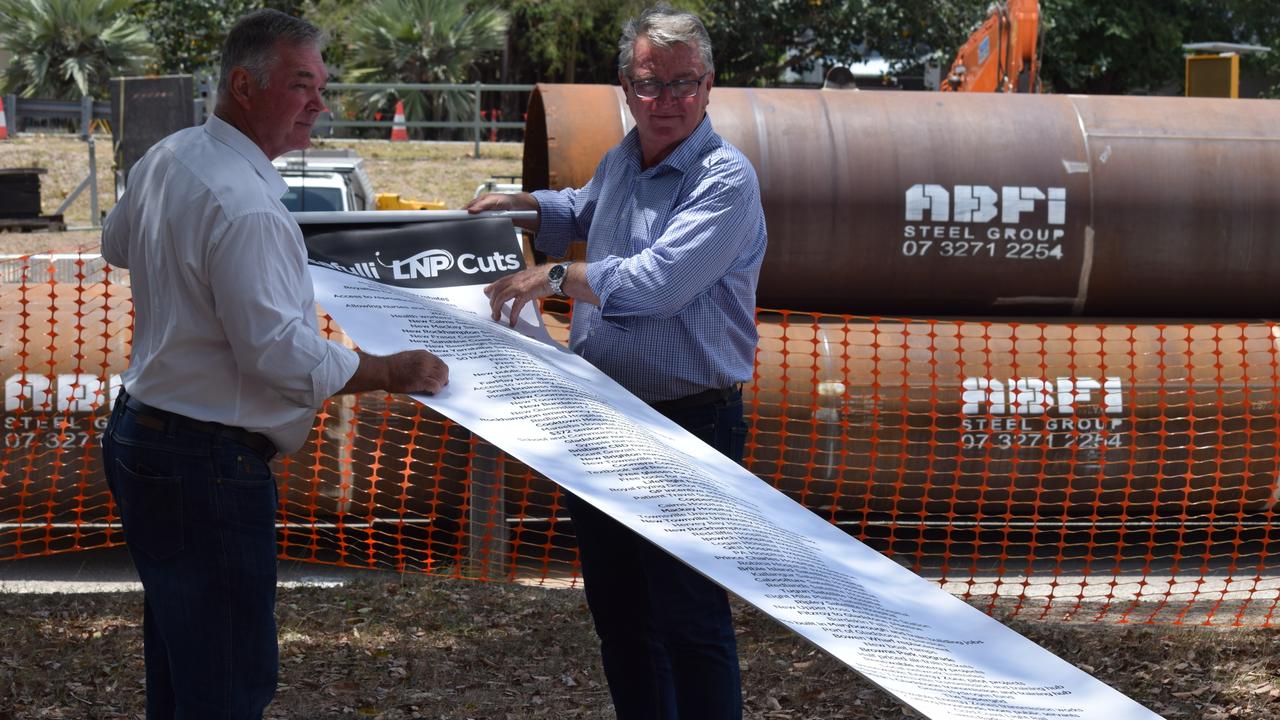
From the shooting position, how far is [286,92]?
2721 millimetres

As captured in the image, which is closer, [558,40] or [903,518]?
[903,518]

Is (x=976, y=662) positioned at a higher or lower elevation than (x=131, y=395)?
lower

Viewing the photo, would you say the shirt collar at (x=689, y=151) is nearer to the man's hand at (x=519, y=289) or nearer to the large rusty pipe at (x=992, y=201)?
the man's hand at (x=519, y=289)

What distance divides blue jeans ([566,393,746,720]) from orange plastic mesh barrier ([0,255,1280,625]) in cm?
288

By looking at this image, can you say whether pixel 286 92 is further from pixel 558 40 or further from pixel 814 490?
pixel 558 40

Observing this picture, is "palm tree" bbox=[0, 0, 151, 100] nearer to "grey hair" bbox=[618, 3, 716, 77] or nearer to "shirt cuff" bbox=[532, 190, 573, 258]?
"shirt cuff" bbox=[532, 190, 573, 258]

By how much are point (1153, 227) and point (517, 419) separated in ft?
16.6

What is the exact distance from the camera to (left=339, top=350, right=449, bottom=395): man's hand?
2793mm

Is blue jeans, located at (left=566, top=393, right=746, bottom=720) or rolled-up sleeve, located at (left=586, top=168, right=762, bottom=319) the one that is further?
blue jeans, located at (left=566, top=393, right=746, bottom=720)

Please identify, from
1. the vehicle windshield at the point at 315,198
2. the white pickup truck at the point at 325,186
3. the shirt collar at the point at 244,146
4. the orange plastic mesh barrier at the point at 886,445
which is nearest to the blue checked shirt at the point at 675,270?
the shirt collar at the point at 244,146

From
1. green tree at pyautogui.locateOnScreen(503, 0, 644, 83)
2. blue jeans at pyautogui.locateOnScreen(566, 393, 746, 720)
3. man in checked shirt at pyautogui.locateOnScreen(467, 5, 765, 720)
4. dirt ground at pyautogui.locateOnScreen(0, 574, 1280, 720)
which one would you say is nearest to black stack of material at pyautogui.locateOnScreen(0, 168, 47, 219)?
green tree at pyautogui.locateOnScreen(503, 0, 644, 83)

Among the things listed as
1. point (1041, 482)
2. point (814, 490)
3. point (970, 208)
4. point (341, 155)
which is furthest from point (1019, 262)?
point (341, 155)

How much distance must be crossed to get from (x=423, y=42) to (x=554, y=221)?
2331cm

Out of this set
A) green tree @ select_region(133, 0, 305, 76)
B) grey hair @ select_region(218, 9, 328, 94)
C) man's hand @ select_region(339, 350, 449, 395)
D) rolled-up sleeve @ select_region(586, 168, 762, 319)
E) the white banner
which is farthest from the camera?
green tree @ select_region(133, 0, 305, 76)
